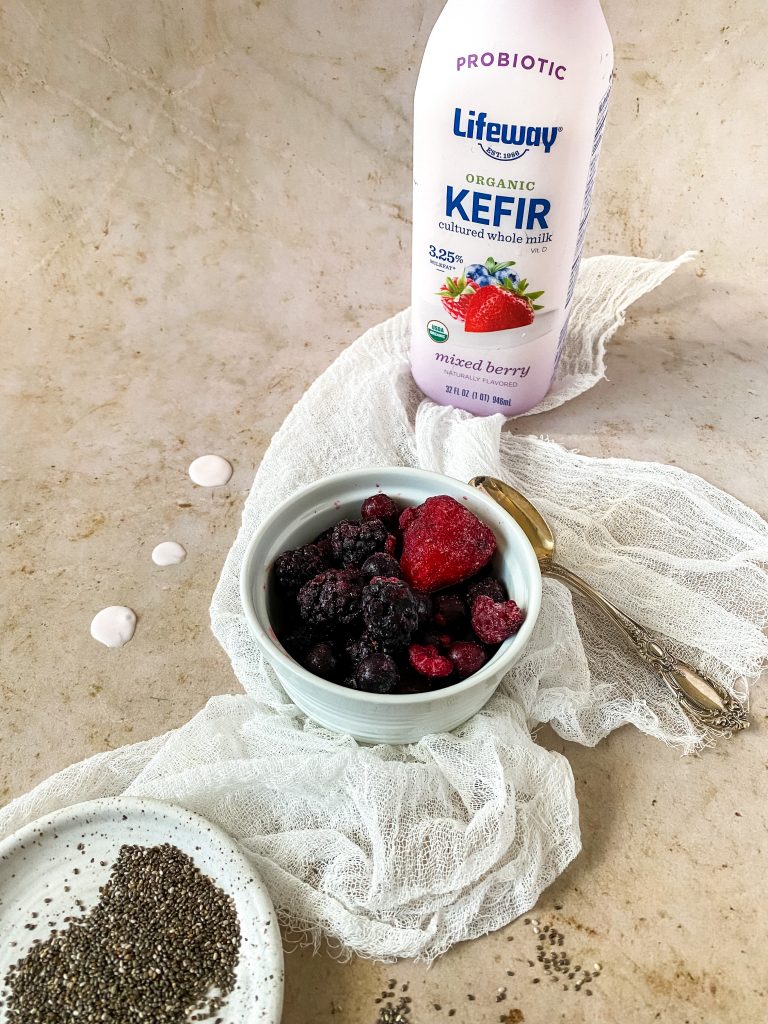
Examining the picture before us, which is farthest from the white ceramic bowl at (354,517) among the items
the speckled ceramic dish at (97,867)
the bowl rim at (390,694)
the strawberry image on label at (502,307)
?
the strawberry image on label at (502,307)

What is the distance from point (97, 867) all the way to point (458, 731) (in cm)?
30

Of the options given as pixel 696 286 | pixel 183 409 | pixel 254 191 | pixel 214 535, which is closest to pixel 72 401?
pixel 183 409

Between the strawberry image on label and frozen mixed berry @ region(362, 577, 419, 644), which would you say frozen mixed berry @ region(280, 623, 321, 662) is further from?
the strawberry image on label

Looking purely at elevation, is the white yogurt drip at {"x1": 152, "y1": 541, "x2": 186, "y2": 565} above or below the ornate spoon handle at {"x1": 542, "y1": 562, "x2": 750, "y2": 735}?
below

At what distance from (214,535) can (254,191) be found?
684 millimetres

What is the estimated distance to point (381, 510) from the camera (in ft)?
2.40

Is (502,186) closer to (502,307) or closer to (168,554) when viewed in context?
(502,307)

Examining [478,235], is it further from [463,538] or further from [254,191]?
[254,191]

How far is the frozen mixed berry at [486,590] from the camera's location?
2.25ft

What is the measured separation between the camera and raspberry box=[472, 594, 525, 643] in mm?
643

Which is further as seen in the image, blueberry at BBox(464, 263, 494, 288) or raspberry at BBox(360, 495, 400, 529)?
blueberry at BBox(464, 263, 494, 288)

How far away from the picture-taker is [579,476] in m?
0.95

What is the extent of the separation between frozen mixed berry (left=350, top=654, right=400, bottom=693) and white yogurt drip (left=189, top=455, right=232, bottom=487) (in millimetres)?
431

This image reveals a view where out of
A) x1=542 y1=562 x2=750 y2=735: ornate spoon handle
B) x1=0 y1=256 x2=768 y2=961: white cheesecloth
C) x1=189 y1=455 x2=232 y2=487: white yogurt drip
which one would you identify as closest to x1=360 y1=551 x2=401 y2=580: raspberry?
x1=0 y1=256 x2=768 y2=961: white cheesecloth
